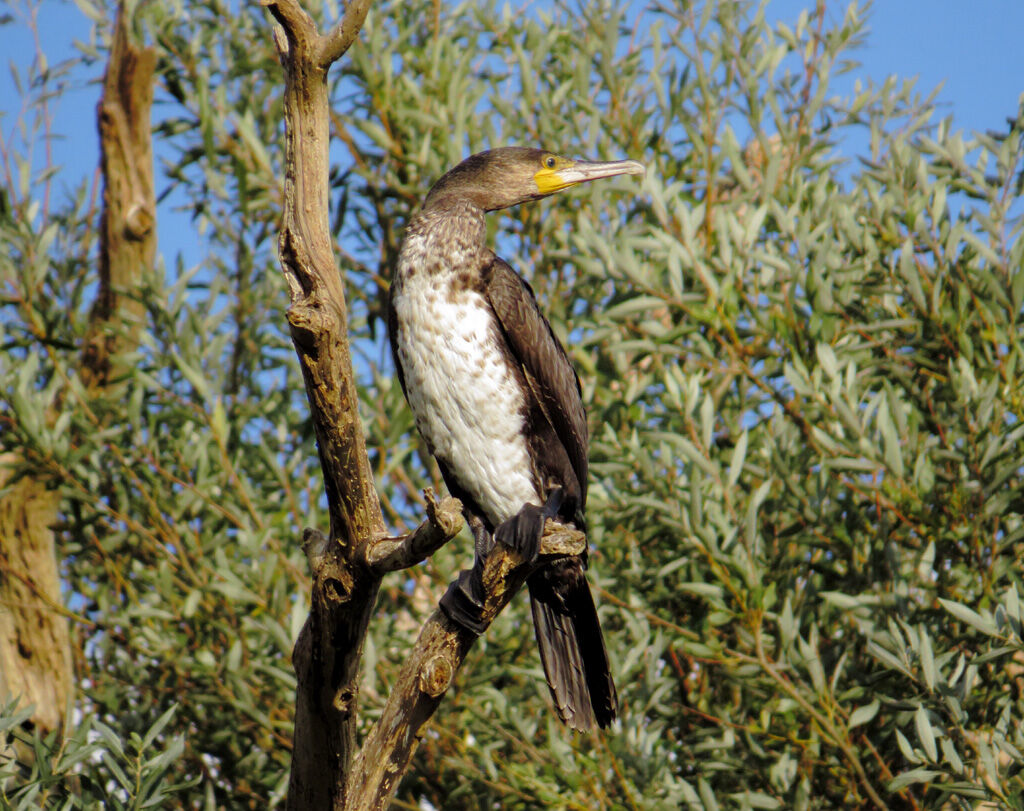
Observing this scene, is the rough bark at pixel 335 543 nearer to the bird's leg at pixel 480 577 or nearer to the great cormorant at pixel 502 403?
the bird's leg at pixel 480 577

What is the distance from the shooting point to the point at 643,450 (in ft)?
13.0

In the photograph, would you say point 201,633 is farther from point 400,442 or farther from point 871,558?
point 871,558

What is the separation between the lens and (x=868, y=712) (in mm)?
3566

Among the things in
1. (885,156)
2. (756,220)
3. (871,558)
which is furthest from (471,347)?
(885,156)

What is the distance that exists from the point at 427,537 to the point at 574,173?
196 cm

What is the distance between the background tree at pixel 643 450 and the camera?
147 inches

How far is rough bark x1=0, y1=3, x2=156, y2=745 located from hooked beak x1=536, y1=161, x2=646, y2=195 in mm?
2018

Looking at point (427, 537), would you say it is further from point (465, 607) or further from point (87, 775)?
point (87, 775)

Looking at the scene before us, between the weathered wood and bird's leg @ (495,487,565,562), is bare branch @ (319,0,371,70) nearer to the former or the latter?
the weathered wood

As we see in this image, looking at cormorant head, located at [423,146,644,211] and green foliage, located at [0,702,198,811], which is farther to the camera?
cormorant head, located at [423,146,644,211]

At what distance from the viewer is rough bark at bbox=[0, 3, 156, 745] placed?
517cm

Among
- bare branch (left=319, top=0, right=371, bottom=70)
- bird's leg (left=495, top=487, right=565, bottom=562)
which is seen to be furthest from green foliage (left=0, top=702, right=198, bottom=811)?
bare branch (left=319, top=0, right=371, bottom=70)

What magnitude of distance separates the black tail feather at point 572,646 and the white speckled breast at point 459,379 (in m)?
0.27

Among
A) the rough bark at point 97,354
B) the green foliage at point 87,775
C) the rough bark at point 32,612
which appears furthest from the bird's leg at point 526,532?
the rough bark at point 32,612
